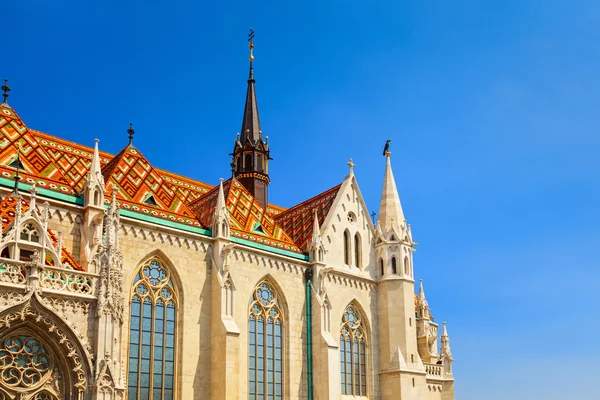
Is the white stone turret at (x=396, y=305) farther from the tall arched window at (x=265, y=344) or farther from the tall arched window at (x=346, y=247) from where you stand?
the tall arched window at (x=265, y=344)

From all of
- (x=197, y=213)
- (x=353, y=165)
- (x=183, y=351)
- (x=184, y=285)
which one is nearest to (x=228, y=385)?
(x=183, y=351)

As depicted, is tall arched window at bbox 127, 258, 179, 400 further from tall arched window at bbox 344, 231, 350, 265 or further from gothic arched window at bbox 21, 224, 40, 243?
tall arched window at bbox 344, 231, 350, 265

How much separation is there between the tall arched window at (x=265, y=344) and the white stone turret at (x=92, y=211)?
24.8 ft

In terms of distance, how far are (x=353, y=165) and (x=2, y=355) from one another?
2160 cm

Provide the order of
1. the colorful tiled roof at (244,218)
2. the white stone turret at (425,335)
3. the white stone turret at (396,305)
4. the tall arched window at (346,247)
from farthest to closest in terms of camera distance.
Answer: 1. the white stone turret at (425,335)
2. the tall arched window at (346,247)
3. the white stone turret at (396,305)
4. the colorful tiled roof at (244,218)

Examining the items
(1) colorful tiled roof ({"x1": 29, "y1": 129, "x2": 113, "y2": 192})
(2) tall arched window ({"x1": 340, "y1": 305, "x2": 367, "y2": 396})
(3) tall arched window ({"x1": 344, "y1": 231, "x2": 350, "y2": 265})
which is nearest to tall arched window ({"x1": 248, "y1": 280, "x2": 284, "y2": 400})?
(2) tall arched window ({"x1": 340, "y1": 305, "x2": 367, "y2": 396})

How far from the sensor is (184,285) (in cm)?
2655

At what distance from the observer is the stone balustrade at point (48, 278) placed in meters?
17.3

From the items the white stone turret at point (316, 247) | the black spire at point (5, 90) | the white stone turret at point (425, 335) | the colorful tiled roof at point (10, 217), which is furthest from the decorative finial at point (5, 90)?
the white stone turret at point (425, 335)

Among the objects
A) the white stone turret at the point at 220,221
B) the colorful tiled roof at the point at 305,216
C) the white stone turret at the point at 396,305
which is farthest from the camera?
the colorful tiled roof at the point at 305,216

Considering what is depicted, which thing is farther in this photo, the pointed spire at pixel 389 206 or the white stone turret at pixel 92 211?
the pointed spire at pixel 389 206

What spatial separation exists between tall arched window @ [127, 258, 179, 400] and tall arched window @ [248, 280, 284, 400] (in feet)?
12.1

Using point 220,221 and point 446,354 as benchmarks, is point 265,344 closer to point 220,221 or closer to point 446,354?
point 220,221

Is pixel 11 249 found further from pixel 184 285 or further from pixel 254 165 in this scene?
pixel 254 165
